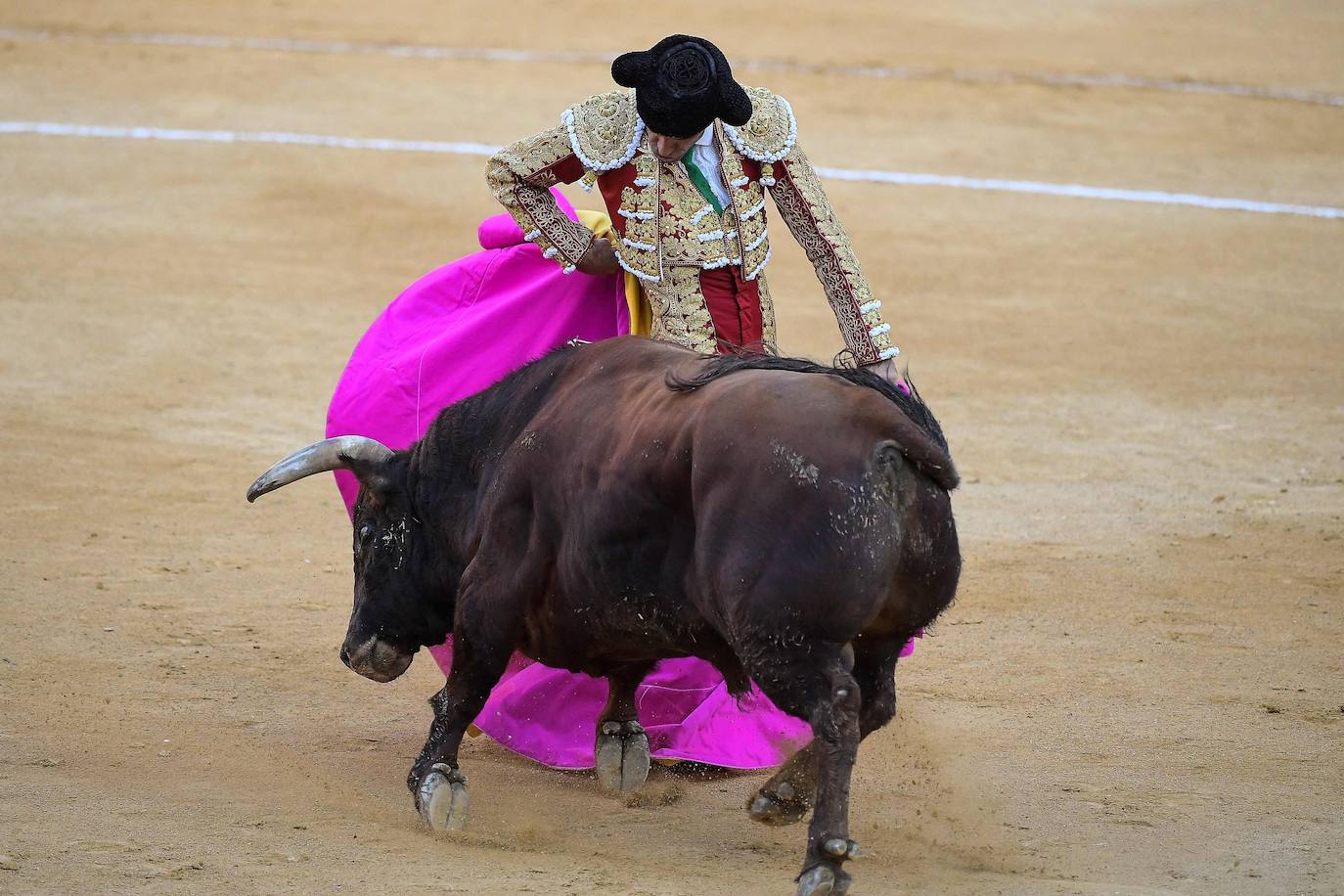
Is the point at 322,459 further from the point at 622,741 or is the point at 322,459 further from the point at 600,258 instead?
the point at 622,741

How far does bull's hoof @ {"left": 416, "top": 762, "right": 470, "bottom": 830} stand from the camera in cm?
390

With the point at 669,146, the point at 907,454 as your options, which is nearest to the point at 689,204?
the point at 669,146

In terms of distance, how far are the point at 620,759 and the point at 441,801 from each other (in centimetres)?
51

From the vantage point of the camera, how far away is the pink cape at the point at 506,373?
14.6 ft

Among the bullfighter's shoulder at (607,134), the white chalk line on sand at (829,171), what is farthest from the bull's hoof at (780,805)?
the white chalk line on sand at (829,171)

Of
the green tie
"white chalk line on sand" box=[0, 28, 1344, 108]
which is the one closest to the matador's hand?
the green tie

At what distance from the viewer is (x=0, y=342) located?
8172mm

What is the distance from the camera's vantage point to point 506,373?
4.52 m

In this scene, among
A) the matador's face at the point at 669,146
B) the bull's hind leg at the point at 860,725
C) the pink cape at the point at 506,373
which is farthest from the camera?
the pink cape at the point at 506,373

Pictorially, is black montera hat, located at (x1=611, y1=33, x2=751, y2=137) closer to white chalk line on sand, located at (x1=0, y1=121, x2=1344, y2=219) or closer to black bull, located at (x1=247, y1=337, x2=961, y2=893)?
black bull, located at (x1=247, y1=337, x2=961, y2=893)

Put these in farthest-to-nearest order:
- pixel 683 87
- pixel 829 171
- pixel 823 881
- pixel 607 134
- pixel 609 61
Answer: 1. pixel 609 61
2. pixel 829 171
3. pixel 607 134
4. pixel 683 87
5. pixel 823 881

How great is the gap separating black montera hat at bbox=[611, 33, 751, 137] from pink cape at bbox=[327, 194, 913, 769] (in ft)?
1.95

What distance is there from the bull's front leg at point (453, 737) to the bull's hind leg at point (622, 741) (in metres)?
0.35

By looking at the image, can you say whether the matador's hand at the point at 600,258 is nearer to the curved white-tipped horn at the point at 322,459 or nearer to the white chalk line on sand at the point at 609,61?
the curved white-tipped horn at the point at 322,459
